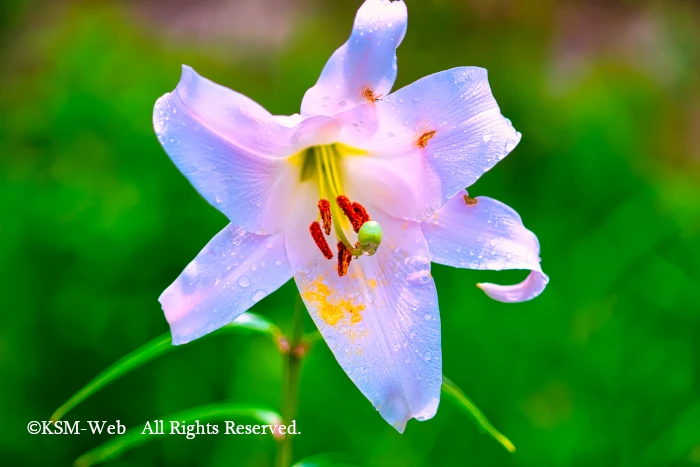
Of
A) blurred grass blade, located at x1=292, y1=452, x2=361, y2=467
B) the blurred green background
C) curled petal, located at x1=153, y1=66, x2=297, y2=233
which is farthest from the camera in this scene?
the blurred green background

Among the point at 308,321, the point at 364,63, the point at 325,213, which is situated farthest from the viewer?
the point at 308,321

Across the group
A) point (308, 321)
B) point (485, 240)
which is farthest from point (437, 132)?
point (308, 321)

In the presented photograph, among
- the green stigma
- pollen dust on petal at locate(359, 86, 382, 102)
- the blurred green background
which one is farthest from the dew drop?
the blurred green background

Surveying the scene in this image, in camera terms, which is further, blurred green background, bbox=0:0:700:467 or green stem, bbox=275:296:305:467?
blurred green background, bbox=0:0:700:467

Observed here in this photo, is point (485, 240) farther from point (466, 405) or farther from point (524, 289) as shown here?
point (466, 405)

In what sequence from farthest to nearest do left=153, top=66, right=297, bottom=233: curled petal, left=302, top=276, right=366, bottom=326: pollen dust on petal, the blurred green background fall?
the blurred green background
left=302, top=276, right=366, bottom=326: pollen dust on petal
left=153, top=66, right=297, bottom=233: curled petal

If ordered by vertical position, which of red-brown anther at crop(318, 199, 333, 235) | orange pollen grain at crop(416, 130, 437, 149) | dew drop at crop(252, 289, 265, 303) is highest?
orange pollen grain at crop(416, 130, 437, 149)

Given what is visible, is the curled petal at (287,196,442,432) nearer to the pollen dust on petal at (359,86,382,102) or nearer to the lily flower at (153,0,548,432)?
the lily flower at (153,0,548,432)
